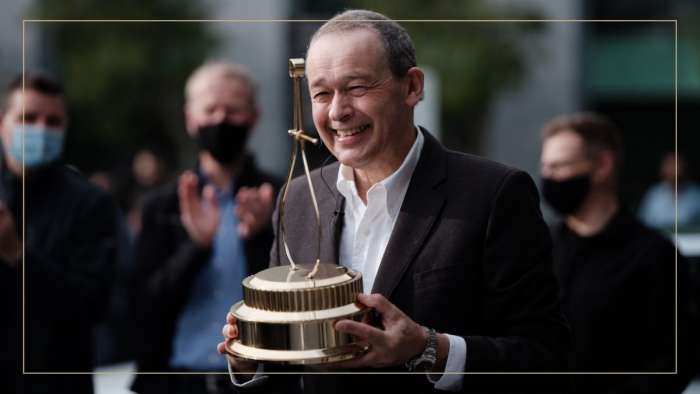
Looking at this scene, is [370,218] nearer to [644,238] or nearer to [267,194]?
[267,194]

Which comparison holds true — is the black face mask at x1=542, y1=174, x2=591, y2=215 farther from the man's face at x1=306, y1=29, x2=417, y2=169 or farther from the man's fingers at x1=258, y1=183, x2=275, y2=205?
the man's face at x1=306, y1=29, x2=417, y2=169

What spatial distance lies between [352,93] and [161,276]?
103cm

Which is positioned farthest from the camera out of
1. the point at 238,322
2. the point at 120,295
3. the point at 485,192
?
the point at 120,295

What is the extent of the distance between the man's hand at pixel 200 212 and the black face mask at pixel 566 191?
84 cm

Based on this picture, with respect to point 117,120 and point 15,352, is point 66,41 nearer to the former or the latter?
point 117,120

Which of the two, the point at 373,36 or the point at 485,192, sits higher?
the point at 373,36

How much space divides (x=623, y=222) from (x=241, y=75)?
1.06 meters

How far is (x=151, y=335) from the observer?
2.16 meters

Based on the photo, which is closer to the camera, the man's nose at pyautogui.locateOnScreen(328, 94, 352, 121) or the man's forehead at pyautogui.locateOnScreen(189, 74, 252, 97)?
the man's nose at pyautogui.locateOnScreen(328, 94, 352, 121)

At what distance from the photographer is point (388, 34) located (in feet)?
4.42

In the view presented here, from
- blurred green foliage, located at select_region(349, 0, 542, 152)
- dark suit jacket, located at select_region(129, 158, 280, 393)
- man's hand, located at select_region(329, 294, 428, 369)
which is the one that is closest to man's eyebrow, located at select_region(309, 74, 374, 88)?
man's hand, located at select_region(329, 294, 428, 369)

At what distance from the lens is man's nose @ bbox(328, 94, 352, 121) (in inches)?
52.7

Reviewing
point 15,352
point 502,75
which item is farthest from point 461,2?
point 15,352

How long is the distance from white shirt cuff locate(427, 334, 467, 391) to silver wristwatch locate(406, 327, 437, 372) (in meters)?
0.03
